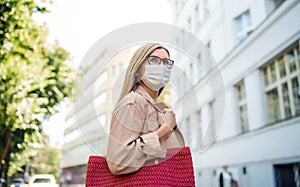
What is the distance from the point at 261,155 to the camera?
31.3 ft

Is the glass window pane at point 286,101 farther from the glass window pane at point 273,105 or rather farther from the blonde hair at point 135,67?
the blonde hair at point 135,67

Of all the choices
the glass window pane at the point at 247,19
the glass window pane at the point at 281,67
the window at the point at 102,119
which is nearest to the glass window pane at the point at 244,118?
the glass window pane at the point at 281,67

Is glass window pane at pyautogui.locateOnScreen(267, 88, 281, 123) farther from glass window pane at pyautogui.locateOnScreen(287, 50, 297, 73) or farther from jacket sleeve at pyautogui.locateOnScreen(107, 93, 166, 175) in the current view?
jacket sleeve at pyautogui.locateOnScreen(107, 93, 166, 175)

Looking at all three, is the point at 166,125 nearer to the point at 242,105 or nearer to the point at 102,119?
the point at 102,119

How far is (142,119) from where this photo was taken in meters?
1.08

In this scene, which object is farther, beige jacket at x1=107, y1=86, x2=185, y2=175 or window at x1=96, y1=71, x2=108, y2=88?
window at x1=96, y1=71, x2=108, y2=88

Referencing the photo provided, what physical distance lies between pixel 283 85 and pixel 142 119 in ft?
29.2

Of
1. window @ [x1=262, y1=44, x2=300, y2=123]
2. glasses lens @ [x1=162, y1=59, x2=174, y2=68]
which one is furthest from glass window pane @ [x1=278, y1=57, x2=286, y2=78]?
glasses lens @ [x1=162, y1=59, x2=174, y2=68]

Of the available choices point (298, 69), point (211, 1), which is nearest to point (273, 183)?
point (298, 69)

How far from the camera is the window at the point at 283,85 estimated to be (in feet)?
27.5

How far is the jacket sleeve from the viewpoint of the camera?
1025 millimetres

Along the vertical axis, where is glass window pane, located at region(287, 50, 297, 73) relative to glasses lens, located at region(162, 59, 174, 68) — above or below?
above

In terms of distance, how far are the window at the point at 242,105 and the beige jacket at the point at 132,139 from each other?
10.5 meters

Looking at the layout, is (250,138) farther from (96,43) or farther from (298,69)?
(96,43)
